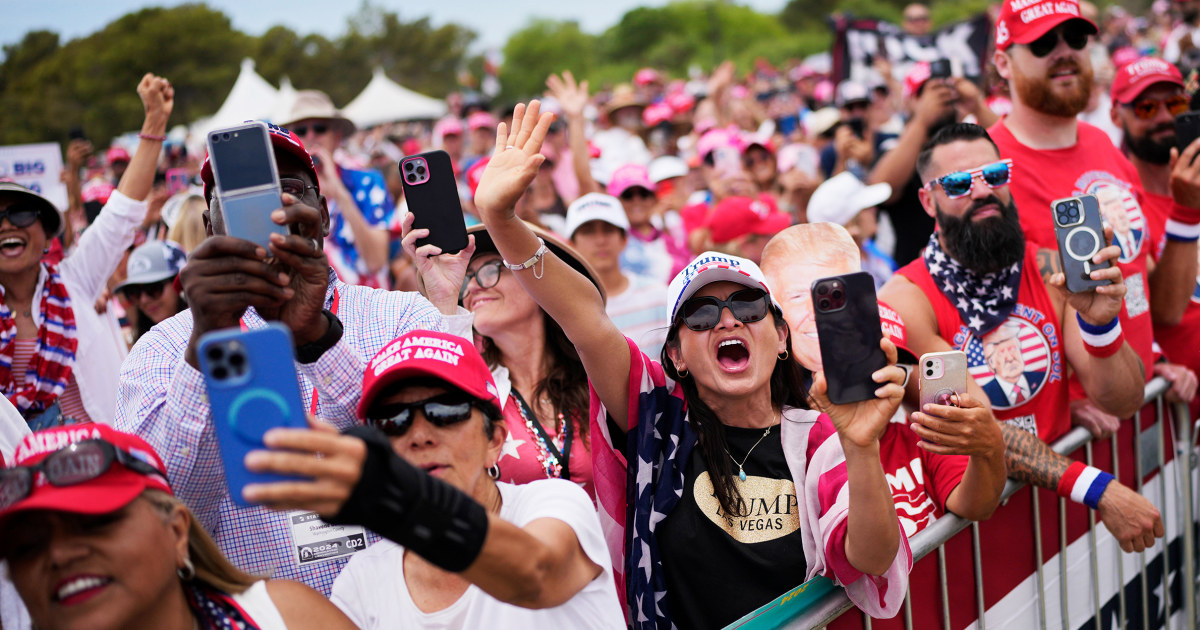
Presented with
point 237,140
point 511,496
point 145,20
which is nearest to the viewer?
point 237,140

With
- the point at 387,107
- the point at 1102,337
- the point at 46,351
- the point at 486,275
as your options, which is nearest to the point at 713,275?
the point at 486,275

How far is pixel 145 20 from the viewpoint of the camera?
1960 inches

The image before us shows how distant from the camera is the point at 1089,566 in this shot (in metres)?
3.65

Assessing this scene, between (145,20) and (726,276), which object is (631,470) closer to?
(726,276)

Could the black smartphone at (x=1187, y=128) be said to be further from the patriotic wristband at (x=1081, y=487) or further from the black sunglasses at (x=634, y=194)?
the black sunglasses at (x=634, y=194)

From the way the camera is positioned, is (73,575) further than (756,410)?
No

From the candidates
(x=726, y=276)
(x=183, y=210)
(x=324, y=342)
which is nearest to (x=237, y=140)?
(x=324, y=342)

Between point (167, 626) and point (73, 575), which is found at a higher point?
point (73, 575)

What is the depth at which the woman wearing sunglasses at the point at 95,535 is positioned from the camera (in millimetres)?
1699

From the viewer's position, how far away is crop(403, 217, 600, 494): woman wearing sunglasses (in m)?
3.16

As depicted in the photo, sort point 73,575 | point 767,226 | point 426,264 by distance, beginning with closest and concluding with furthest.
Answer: point 73,575 → point 426,264 → point 767,226

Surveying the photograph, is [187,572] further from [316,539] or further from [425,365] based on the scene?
[425,365]

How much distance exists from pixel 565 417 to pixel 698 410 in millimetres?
717

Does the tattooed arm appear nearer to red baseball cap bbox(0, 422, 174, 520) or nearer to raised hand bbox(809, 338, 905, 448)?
raised hand bbox(809, 338, 905, 448)
